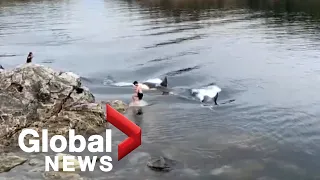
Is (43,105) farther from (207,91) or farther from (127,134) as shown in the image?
(207,91)

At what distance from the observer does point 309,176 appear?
750 inches

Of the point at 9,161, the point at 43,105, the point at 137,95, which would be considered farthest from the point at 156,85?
the point at 9,161

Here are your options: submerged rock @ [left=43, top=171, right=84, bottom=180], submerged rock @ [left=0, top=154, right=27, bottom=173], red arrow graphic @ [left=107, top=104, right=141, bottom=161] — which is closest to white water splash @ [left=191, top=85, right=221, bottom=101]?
red arrow graphic @ [left=107, top=104, right=141, bottom=161]

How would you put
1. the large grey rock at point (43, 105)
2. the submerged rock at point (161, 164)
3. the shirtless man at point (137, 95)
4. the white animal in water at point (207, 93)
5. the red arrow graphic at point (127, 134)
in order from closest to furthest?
1. the submerged rock at point (161, 164)
2. the red arrow graphic at point (127, 134)
3. the large grey rock at point (43, 105)
4. the shirtless man at point (137, 95)
5. the white animal in water at point (207, 93)

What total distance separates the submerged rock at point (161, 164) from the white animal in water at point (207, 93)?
11836 millimetres

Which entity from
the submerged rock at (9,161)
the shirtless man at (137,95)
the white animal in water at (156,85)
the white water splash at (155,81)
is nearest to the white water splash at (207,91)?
the white animal in water at (156,85)

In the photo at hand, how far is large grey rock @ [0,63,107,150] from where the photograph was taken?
23625 mm

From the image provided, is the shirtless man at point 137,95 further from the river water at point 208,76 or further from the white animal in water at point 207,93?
the white animal in water at point 207,93

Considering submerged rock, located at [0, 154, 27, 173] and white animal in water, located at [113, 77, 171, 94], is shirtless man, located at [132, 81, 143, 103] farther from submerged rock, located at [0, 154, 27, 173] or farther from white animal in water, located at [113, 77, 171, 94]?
submerged rock, located at [0, 154, 27, 173]

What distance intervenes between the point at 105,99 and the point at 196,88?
8398 millimetres

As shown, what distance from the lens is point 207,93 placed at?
1316 inches

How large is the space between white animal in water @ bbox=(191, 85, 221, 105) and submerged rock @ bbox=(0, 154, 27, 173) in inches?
633

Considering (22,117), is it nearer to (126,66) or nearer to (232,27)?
(126,66)

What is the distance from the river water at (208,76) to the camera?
67.4 feet
